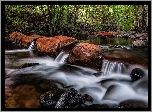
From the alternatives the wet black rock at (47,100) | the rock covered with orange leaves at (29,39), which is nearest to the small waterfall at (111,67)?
the wet black rock at (47,100)

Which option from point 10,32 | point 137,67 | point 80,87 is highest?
point 10,32

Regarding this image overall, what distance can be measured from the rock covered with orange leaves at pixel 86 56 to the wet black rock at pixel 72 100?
743 mm

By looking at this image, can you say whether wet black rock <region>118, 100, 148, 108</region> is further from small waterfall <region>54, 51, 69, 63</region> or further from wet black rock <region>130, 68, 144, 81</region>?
small waterfall <region>54, 51, 69, 63</region>

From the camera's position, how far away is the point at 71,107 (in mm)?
3182

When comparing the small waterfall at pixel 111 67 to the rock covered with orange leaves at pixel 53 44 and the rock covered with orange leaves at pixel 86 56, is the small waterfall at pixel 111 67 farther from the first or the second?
the rock covered with orange leaves at pixel 53 44

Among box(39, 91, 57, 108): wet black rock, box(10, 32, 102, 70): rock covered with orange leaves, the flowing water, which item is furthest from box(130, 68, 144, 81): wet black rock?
box(39, 91, 57, 108): wet black rock

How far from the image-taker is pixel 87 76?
150 inches

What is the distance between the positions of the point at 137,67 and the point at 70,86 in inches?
46.0

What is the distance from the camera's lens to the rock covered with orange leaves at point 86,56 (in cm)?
403

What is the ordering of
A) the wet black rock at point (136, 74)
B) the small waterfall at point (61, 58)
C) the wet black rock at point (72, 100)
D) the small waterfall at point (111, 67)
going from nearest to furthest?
the wet black rock at point (72, 100), the wet black rock at point (136, 74), the small waterfall at point (111, 67), the small waterfall at point (61, 58)

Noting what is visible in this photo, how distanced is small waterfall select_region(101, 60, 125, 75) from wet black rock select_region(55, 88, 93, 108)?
0.64 meters

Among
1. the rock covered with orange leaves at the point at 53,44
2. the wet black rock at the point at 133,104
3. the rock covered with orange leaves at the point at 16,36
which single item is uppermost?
the rock covered with orange leaves at the point at 16,36
